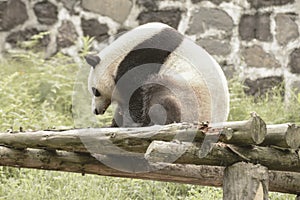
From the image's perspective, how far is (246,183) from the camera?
285 centimetres

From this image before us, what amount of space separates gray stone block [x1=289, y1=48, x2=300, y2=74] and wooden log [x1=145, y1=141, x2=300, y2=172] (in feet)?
13.0

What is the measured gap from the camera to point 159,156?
2.82m

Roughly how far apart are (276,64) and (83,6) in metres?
2.46

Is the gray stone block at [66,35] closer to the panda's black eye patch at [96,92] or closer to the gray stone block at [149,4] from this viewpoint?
the gray stone block at [149,4]

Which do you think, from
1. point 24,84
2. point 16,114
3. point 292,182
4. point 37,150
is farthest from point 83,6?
point 292,182

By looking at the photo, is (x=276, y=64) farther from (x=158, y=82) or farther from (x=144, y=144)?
(x=144, y=144)

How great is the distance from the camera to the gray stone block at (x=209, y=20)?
7.09m

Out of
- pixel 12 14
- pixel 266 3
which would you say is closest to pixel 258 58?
pixel 266 3

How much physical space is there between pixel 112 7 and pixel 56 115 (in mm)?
1732

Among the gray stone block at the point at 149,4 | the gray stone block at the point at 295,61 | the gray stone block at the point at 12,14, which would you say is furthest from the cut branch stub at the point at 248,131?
the gray stone block at the point at 12,14

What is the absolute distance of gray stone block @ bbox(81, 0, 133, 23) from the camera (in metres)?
7.37

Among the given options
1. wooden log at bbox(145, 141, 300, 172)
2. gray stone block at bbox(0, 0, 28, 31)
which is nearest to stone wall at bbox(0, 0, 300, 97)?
gray stone block at bbox(0, 0, 28, 31)

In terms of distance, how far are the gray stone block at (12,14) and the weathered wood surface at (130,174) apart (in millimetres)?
3956

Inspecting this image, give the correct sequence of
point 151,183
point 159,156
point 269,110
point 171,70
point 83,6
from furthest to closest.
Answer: point 83,6, point 269,110, point 151,183, point 171,70, point 159,156
